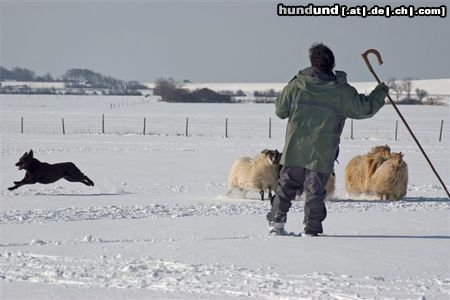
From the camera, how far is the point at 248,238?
7.96m

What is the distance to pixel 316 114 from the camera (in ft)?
26.4

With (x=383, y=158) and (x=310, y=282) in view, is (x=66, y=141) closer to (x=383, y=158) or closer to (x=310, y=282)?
(x=383, y=158)

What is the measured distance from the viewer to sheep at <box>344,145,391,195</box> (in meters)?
14.8

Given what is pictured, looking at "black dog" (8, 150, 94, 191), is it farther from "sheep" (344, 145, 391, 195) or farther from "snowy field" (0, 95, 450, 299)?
"sheep" (344, 145, 391, 195)

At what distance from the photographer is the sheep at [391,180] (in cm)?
1420

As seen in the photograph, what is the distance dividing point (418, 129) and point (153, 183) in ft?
110

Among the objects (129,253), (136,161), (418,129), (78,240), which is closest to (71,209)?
(78,240)

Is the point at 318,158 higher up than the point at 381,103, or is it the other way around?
the point at 381,103

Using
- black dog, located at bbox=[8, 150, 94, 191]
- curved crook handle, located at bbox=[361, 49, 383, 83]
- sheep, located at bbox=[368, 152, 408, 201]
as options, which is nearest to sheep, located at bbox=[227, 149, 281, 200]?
sheep, located at bbox=[368, 152, 408, 201]

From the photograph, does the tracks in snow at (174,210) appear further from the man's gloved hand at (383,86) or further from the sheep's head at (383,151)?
the man's gloved hand at (383,86)

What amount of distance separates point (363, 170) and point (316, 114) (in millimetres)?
7063

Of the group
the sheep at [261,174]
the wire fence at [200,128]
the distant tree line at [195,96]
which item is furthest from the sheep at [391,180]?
the distant tree line at [195,96]

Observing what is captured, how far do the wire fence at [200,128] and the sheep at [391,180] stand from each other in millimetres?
24612

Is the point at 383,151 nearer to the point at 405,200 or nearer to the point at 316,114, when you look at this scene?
the point at 405,200
